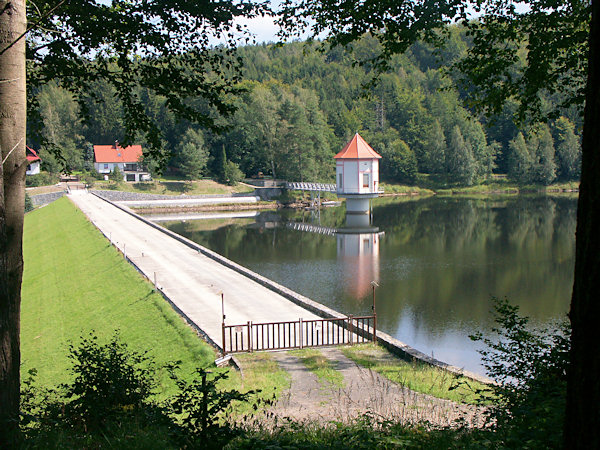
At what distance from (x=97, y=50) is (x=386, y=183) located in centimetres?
7131

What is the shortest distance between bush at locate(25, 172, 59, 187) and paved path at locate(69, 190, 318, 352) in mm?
26922

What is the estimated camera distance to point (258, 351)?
1131 centimetres

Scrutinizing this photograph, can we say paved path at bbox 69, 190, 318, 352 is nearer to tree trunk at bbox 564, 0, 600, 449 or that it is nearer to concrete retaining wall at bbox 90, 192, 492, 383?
concrete retaining wall at bbox 90, 192, 492, 383

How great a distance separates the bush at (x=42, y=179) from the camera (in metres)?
53.7

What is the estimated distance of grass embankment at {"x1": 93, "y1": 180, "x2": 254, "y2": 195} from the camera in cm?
5809

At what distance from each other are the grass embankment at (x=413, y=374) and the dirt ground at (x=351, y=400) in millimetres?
205

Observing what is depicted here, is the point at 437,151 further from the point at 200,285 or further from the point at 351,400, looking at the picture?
the point at 351,400

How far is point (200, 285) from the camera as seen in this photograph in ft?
59.1

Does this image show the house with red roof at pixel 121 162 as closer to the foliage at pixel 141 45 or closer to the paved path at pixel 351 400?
the paved path at pixel 351 400

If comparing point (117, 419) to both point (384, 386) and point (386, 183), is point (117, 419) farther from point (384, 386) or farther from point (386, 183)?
point (386, 183)

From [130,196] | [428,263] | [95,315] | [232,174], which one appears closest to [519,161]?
[232,174]

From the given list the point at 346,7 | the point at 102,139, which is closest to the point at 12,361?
the point at 346,7

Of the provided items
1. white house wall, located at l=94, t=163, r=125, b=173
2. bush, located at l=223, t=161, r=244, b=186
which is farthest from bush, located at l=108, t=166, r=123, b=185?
bush, located at l=223, t=161, r=244, b=186

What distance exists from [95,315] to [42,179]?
145ft
